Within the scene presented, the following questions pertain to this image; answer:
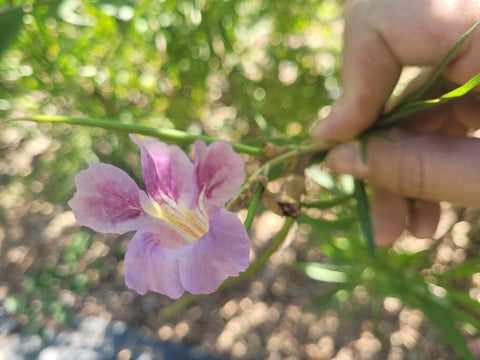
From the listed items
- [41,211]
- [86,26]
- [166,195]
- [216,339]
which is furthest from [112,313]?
[166,195]

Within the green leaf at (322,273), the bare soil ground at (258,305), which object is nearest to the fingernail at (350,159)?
the green leaf at (322,273)

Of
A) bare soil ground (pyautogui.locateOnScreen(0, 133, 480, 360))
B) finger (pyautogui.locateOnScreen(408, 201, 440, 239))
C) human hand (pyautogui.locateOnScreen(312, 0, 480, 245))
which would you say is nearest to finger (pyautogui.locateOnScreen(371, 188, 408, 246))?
finger (pyautogui.locateOnScreen(408, 201, 440, 239))

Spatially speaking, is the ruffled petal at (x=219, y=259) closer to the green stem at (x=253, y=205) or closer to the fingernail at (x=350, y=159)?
the green stem at (x=253, y=205)

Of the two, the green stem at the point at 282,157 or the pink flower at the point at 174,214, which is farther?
the green stem at the point at 282,157

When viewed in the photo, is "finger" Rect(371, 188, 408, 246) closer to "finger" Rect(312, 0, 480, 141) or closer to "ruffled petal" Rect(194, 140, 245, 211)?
"finger" Rect(312, 0, 480, 141)

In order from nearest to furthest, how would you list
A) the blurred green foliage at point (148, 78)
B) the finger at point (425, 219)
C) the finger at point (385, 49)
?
the finger at point (385, 49), the finger at point (425, 219), the blurred green foliage at point (148, 78)

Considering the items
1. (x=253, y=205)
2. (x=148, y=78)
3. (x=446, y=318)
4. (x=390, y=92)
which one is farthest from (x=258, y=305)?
(x=253, y=205)

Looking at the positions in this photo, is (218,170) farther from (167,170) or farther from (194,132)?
(194,132)
